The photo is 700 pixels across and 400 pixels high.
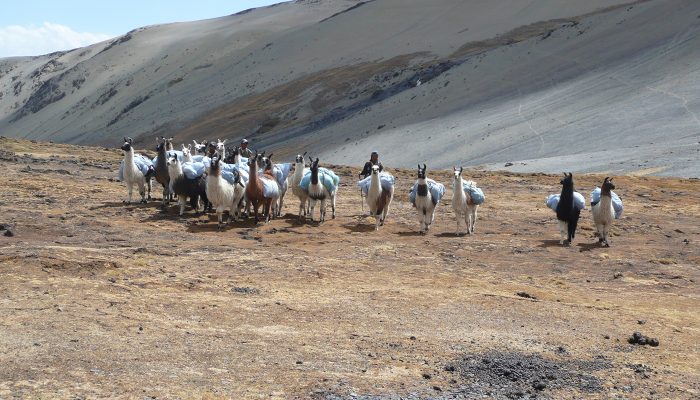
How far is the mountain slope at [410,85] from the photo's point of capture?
126 ft

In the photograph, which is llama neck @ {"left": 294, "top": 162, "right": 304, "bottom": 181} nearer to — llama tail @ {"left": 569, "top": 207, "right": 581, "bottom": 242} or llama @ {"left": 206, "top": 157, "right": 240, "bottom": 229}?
llama @ {"left": 206, "top": 157, "right": 240, "bottom": 229}

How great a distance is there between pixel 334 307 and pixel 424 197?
6889mm

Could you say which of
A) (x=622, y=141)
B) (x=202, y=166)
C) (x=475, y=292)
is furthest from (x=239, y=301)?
(x=622, y=141)

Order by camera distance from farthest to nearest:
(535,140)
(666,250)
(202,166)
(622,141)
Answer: (535,140)
(622,141)
(202,166)
(666,250)

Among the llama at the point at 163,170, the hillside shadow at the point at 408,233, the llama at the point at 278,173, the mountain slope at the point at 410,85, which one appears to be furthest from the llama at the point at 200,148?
the mountain slope at the point at 410,85

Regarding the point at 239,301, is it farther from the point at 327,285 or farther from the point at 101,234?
the point at 101,234

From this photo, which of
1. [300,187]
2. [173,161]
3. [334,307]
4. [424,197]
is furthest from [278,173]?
[334,307]

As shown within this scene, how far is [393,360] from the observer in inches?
354

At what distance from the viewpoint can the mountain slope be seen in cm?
3828

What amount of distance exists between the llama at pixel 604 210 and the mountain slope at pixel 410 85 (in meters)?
13.6

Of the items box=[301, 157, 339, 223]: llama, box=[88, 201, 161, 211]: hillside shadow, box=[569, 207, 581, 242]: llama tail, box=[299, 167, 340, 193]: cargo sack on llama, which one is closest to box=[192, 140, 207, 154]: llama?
box=[88, 201, 161, 211]: hillside shadow

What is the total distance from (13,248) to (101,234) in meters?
2.46

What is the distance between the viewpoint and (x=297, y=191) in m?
19.1

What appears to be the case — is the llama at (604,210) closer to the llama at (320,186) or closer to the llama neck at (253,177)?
the llama at (320,186)
